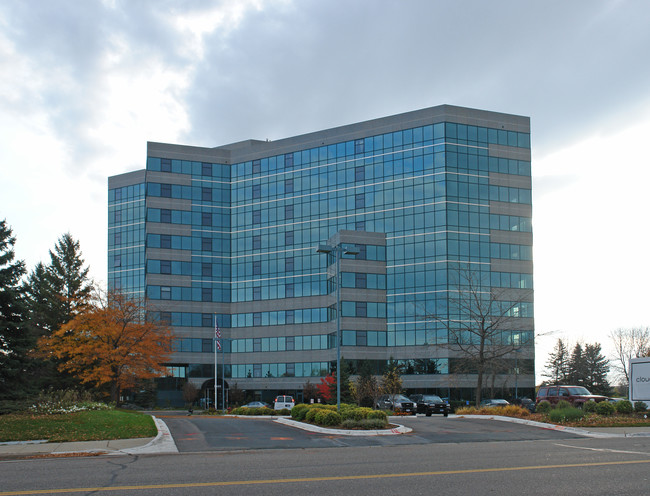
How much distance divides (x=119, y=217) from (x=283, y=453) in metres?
94.2

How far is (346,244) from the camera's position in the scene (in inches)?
2943

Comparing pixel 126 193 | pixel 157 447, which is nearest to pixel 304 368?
pixel 126 193

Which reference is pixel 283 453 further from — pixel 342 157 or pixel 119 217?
pixel 119 217

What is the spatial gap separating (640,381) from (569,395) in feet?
21.1

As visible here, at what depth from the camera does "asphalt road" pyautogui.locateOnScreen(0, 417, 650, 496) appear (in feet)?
36.6

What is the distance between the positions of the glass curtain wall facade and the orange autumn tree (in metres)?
31.3

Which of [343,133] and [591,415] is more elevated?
[343,133]

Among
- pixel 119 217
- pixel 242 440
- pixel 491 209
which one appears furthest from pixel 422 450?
pixel 119 217

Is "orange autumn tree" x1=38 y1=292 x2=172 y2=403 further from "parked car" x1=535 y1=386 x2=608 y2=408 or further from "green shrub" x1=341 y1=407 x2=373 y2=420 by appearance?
"parked car" x1=535 y1=386 x2=608 y2=408

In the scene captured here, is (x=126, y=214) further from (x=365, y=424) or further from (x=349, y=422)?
(x=365, y=424)

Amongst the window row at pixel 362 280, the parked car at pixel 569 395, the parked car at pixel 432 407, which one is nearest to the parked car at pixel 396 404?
the parked car at pixel 432 407

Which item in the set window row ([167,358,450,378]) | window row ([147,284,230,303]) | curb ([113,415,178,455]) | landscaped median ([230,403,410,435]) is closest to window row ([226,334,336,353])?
window row ([167,358,450,378])

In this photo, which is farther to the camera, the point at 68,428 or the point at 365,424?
the point at 365,424

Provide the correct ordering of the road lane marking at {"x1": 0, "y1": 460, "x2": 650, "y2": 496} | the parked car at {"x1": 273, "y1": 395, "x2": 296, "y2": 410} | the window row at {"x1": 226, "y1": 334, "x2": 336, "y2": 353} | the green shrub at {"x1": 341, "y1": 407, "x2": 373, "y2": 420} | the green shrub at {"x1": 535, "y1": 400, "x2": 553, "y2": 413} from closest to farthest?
the road lane marking at {"x1": 0, "y1": 460, "x2": 650, "y2": 496} → the green shrub at {"x1": 341, "y1": 407, "x2": 373, "y2": 420} → the green shrub at {"x1": 535, "y1": 400, "x2": 553, "y2": 413} → the parked car at {"x1": 273, "y1": 395, "x2": 296, "y2": 410} → the window row at {"x1": 226, "y1": 334, "x2": 336, "y2": 353}
